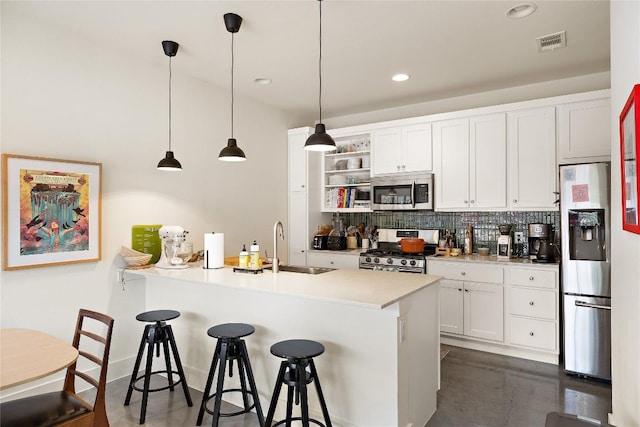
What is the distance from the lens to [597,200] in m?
3.24

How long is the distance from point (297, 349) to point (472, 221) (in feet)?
10.6

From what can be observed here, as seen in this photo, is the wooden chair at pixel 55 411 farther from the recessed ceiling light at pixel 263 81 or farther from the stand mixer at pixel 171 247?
the recessed ceiling light at pixel 263 81

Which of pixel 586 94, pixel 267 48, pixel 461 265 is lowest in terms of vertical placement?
pixel 461 265

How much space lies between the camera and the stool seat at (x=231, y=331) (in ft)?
7.97

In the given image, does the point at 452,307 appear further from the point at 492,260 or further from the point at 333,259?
the point at 333,259

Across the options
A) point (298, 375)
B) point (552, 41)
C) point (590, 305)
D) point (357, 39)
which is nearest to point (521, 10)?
point (552, 41)

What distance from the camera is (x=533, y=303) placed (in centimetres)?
371

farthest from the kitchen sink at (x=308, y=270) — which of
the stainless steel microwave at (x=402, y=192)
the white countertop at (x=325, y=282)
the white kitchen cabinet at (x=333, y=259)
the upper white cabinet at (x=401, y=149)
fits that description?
the upper white cabinet at (x=401, y=149)

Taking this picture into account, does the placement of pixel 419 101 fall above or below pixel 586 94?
above

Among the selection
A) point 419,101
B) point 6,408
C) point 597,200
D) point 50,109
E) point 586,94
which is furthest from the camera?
point 419,101

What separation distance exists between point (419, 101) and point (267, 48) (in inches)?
92.2

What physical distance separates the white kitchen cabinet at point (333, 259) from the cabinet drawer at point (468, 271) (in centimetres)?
94

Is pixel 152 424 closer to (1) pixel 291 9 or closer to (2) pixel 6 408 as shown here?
(2) pixel 6 408

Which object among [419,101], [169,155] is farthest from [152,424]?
[419,101]
